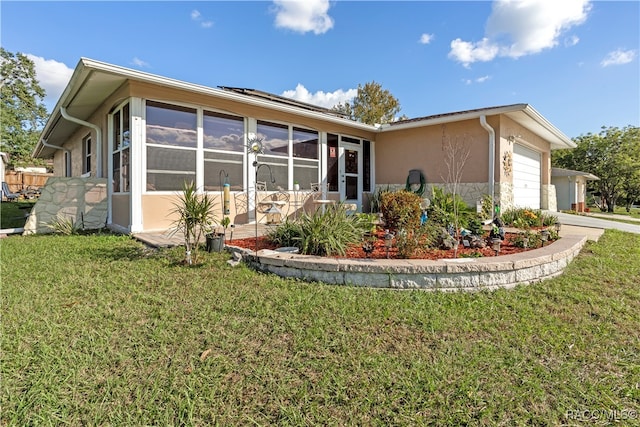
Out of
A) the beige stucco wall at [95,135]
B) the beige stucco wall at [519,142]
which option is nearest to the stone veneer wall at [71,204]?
the beige stucco wall at [95,135]

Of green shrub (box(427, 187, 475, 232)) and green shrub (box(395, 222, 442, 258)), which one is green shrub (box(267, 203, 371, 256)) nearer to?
green shrub (box(395, 222, 442, 258))

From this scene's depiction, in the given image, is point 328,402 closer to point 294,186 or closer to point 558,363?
point 558,363

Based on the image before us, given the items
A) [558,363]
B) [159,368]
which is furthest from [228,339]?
[558,363]

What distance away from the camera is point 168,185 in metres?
6.47

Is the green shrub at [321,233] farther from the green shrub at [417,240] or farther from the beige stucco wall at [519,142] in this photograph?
A: the beige stucco wall at [519,142]

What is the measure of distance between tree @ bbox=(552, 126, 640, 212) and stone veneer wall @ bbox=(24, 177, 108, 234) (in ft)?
86.5

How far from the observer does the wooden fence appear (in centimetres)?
1980

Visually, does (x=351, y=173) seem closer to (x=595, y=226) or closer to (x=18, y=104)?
(x=595, y=226)

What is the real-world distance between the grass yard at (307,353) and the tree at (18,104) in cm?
3197

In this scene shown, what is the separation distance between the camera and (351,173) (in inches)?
406

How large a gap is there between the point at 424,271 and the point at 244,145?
5.86 metres

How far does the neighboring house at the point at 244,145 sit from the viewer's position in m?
6.18

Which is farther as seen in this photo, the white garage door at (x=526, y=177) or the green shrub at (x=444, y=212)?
the white garage door at (x=526, y=177)

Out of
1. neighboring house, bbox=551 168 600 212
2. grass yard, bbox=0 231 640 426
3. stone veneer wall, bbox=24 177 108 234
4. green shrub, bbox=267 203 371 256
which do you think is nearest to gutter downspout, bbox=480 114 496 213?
grass yard, bbox=0 231 640 426
